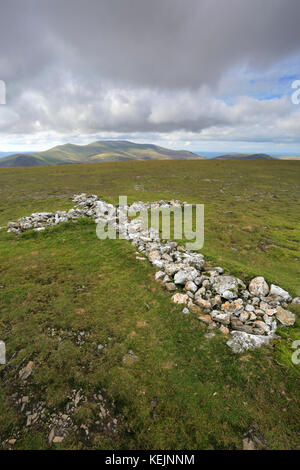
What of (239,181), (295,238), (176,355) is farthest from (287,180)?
(176,355)

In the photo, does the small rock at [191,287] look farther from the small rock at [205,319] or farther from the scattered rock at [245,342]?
the scattered rock at [245,342]

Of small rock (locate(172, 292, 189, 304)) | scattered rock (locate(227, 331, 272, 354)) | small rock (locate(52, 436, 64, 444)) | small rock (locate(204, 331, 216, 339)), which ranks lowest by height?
small rock (locate(52, 436, 64, 444))

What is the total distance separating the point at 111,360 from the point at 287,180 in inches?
2563

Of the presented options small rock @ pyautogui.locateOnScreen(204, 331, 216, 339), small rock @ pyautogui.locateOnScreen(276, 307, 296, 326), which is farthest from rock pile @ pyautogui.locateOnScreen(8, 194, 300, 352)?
small rock @ pyautogui.locateOnScreen(204, 331, 216, 339)

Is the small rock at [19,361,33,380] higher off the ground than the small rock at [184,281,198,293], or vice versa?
the small rock at [184,281,198,293]

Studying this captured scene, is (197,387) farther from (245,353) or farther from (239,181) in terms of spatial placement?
(239,181)

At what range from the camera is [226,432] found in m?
5.99

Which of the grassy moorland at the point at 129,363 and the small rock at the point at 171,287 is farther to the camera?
the small rock at the point at 171,287

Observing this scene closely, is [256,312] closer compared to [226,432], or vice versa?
[226,432]

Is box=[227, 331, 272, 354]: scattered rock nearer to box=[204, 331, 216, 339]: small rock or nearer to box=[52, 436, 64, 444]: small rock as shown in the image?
box=[204, 331, 216, 339]: small rock

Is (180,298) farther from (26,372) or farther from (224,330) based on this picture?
(26,372)

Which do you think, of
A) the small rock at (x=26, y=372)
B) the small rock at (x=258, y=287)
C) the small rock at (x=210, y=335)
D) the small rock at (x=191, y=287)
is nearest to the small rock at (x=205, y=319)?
the small rock at (x=210, y=335)

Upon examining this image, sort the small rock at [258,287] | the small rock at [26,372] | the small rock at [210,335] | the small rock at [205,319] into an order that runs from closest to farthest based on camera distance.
Result: the small rock at [26,372] → the small rock at [210,335] → the small rock at [205,319] → the small rock at [258,287]
